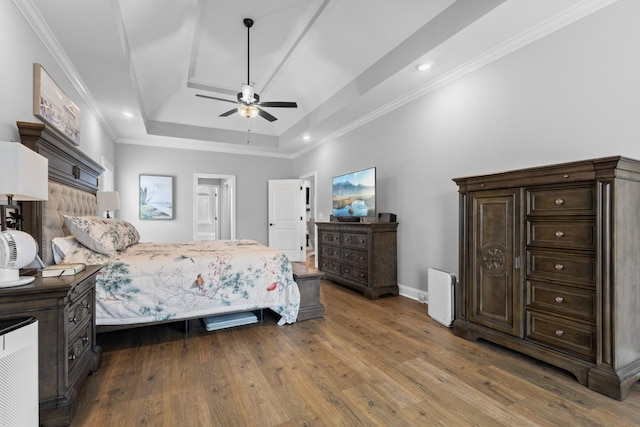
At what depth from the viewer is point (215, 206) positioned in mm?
8719

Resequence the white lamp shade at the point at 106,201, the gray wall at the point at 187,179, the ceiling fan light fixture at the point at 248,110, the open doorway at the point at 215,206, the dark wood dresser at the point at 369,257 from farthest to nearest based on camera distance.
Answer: the open doorway at the point at 215,206 < the gray wall at the point at 187,179 < the dark wood dresser at the point at 369,257 < the white lamp shade at the point at 106,201 < the ceiling fan light fixture at the point at 248,110

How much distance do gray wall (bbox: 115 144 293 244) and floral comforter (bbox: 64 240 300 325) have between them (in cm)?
367

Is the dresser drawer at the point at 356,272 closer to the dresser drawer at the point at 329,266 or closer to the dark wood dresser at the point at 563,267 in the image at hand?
the dresser drawer at the point at 329,266

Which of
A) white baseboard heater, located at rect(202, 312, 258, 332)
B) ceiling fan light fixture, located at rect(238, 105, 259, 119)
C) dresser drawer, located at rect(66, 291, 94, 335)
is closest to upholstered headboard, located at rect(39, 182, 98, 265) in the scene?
dresser drawer, located at rect(66, 291, 94, 335)

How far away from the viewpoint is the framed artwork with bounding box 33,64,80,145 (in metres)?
2.40

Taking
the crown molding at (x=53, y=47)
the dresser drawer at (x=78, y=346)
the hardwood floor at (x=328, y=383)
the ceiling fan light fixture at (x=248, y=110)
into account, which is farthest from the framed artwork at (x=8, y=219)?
the ceiling fan light fixture at (x=248, y=110)

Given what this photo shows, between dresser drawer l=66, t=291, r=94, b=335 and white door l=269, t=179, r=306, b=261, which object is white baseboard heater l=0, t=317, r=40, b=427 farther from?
white door l=269, t=179, r=306, b=261

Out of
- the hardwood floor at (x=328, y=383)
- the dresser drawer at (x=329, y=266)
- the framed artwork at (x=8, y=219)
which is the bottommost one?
the hardwood floor at (x=328, y=383)

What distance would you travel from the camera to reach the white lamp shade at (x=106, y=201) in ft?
12.5

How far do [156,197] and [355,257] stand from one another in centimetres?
439

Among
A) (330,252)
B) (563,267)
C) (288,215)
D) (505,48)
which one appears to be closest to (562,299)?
(563,267)

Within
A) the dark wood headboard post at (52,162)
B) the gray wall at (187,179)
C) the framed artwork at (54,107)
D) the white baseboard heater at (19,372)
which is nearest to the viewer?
the white baseboard heater at (19,372)

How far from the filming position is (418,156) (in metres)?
3.87

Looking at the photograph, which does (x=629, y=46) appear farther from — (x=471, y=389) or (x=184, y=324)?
(x=184, y=324)
